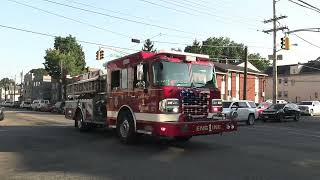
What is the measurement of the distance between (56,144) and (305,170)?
347 inches

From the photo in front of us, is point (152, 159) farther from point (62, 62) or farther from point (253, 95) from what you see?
point (62, 62)

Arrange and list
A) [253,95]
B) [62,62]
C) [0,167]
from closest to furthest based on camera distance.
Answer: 1. [0,167]
2. [253,95]
3. [62,62]

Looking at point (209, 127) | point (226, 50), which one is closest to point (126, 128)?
point (209, 127)

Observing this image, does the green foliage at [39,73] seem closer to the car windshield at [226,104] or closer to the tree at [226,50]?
the tree at [226,50]

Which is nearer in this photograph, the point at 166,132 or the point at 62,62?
the point at 166,132

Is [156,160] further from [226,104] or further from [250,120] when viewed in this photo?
[226,104]

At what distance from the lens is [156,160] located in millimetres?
12078

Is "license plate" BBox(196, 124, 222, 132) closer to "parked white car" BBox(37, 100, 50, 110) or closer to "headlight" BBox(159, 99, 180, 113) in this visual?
"headlight" BBox(159, 99, 180, 113)

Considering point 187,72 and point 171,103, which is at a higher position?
point 187,72

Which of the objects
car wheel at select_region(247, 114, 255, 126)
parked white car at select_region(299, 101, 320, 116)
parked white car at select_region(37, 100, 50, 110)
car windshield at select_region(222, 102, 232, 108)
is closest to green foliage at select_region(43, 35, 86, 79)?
parked white car at select_region(37, 100, 50, 110)

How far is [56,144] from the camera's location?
52.3 ft

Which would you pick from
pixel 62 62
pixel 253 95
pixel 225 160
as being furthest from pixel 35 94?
pixel 225 160

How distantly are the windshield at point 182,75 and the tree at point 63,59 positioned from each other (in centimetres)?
6970

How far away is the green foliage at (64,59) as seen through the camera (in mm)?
86875
